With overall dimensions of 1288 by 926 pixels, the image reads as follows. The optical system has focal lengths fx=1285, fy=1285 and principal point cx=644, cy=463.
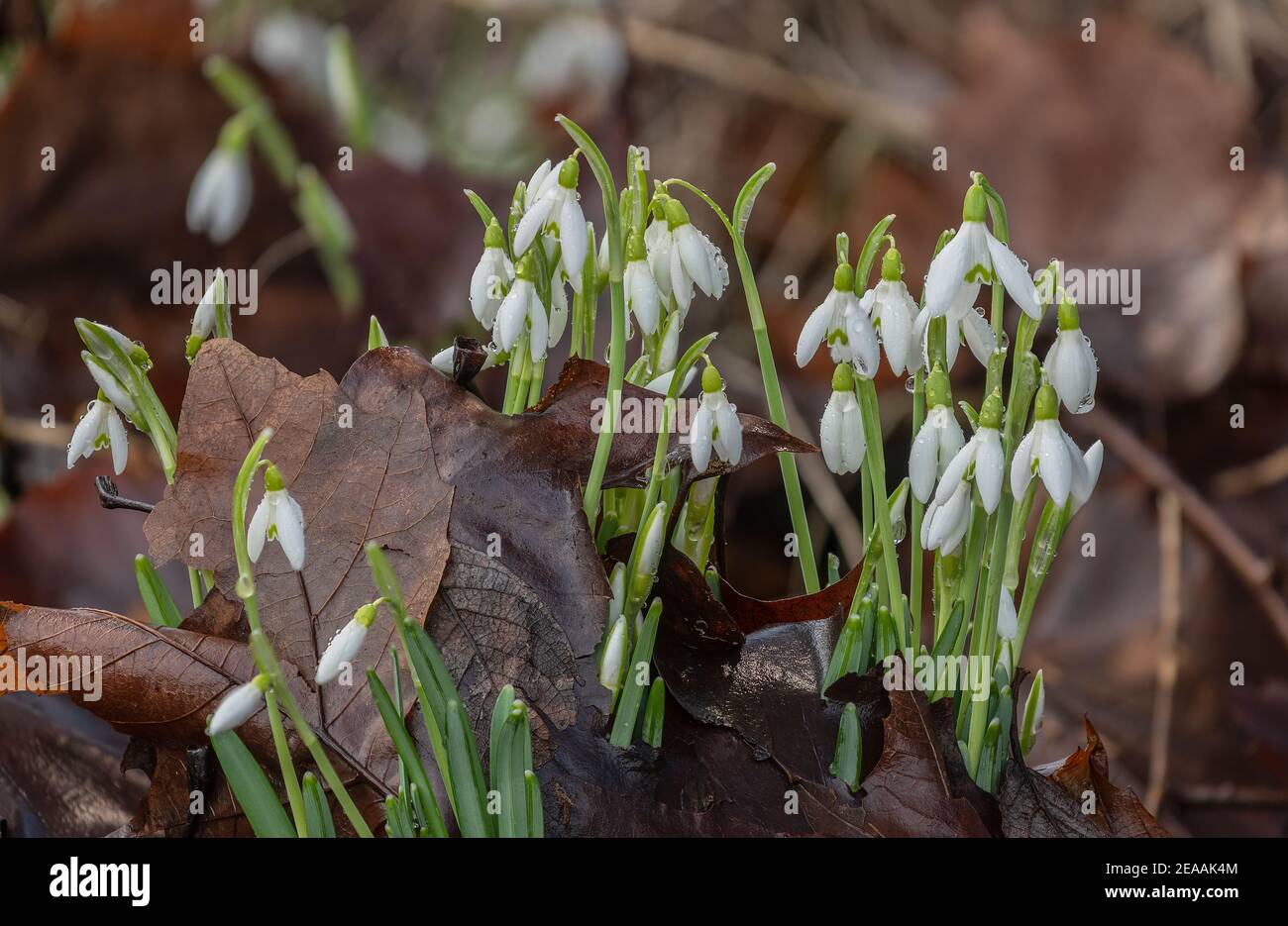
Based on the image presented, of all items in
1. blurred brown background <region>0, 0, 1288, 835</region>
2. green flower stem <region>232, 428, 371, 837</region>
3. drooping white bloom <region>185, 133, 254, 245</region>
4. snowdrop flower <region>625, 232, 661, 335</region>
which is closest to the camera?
green flower stem <region>232, 428, 371, 837</region>

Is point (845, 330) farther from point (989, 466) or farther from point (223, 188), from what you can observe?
point (223, 188)

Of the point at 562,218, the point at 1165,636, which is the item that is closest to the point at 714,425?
the point at 562,218

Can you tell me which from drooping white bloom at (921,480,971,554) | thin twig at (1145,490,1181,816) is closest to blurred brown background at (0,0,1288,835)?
thin twig at (1145,490,1181,816)

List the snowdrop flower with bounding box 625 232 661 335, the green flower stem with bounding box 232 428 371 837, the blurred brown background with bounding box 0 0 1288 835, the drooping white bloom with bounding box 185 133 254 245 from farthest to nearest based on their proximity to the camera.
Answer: the blurred brown background with bounding box 0 0 1288 835 < the drooping white bloom with bounding box 185 133 254 245 < the snowdrop flower with bounding box 625 232 661 335 < the green flower stem with bounding box 232 428 371 837

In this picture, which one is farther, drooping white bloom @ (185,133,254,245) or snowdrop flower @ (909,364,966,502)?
drooping white bloom @ (185,133,254,245)

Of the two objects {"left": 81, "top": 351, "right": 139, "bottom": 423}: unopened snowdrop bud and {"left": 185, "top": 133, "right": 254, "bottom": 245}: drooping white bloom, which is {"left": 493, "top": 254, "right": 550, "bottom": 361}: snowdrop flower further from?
{"left": 185, "top": 133, "right": 254, "bottom": 245}: drooping white bloom
